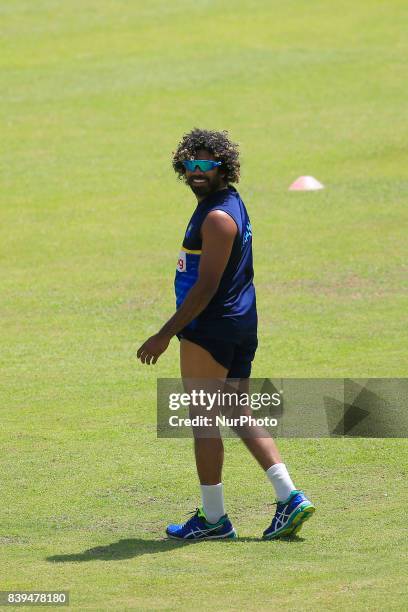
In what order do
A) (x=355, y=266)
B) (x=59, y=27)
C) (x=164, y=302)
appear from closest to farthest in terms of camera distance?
(x=164, y=302)
(x=355, y=266)
(x=59, y=27)

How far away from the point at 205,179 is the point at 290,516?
1868 millimetres

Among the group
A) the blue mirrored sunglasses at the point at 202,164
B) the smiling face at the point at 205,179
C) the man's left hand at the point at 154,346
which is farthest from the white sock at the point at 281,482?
the blue mirrored sunglasses at the point at 202,164

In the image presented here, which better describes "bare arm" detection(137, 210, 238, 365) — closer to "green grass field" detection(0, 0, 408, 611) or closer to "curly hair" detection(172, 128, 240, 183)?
"curly hair" detection(172, 128, 240, 183)

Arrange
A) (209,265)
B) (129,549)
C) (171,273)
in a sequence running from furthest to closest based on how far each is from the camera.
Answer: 1. (171,273)
2. (129,549)
3. (209,265)

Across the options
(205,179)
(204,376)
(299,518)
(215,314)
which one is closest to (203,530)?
(299,518)

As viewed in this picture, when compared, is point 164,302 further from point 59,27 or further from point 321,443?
point 59,27

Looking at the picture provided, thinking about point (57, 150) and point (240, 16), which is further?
point (240, 16)

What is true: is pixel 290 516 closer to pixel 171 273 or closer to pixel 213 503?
pixel 213 503

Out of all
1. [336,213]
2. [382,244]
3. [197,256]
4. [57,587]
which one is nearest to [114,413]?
[197,256]

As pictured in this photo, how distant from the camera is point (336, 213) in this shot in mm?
17562

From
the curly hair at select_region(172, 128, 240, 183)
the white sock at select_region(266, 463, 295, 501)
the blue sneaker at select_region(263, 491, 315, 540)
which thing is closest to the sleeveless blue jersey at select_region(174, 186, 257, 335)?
the curly hair at select_region(172, 128, 240, 183)

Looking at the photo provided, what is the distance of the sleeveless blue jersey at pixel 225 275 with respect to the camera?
6.73 metres

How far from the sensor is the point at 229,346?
678cm

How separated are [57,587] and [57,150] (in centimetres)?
1607
